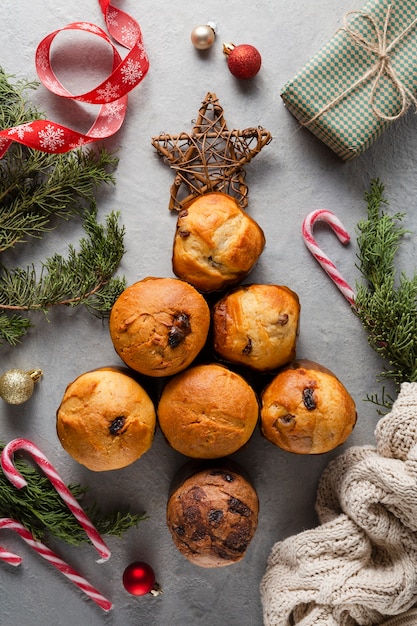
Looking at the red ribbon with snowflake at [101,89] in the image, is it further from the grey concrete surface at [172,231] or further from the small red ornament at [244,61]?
the small red ornament at [244,61]

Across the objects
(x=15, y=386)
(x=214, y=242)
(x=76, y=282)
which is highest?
(x=214, y=242)

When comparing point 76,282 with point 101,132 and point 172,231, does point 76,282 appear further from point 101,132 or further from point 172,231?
Answer: point 101,132

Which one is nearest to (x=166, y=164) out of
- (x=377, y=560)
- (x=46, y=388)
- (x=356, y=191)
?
(x=356, y=191)

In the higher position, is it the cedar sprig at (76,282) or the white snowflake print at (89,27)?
the white snowflake print at (89,27)

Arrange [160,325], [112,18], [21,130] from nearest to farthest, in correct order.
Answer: [160,325] < [21,130] < [112,18]

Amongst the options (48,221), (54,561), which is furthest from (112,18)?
(54,561)

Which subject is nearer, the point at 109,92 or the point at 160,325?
the point at 160,325

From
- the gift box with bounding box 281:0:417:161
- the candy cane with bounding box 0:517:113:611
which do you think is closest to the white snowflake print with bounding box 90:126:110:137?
the gift box with bounding box 281:0:417:161

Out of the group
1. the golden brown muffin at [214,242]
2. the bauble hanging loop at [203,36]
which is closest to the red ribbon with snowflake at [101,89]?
the bauble hanging loop at [203,36]
